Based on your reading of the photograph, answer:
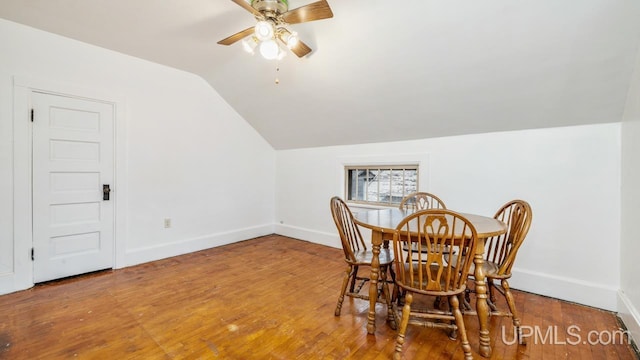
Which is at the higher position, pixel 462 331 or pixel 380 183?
pixel 380 183

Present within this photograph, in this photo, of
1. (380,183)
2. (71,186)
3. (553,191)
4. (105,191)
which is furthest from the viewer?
(380,183)

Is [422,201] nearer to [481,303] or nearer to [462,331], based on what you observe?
[481,303]

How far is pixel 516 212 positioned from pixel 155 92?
3.92m

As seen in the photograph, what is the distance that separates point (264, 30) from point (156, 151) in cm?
238

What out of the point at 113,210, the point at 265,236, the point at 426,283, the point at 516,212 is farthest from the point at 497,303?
the point at 113,210

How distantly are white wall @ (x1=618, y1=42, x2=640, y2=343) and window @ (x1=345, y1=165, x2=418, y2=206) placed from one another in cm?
172

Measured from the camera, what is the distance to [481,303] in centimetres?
168

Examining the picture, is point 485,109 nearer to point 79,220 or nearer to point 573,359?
point 573,359

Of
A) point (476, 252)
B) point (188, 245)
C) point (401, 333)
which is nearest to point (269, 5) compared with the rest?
point (476, 252)

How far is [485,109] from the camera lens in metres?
2.54

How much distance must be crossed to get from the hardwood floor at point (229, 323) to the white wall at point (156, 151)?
2.06 ft

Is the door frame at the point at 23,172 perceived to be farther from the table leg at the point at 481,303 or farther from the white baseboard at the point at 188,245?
the table leg at the point at 481,303

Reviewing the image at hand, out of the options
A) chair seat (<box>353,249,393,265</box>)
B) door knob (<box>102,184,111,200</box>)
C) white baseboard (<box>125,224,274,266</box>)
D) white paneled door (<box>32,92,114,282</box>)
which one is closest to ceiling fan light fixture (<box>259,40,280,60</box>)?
chair seat (<box>353,249,393,265</box>)

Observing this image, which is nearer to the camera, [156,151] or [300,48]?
[300,48]
